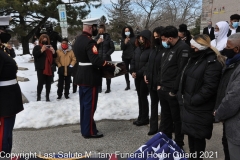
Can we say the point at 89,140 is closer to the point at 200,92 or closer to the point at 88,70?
the point at 88,70

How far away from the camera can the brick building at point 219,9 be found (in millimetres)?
15523

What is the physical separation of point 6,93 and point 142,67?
2.29 m

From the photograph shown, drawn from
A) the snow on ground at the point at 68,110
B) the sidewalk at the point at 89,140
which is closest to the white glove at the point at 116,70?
the sidewalk at the point at 89,140

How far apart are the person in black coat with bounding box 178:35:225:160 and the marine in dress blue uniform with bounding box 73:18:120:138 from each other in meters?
1.48

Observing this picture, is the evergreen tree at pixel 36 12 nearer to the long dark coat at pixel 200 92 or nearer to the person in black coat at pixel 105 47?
the person in black coat at pixel 105 47

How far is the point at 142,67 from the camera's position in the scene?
4.42m

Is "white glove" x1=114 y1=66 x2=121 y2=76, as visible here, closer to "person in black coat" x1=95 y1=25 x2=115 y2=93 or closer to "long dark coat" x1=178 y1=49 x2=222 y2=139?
"long dark coat" x1=178 y1=49 x2=222 y2=139

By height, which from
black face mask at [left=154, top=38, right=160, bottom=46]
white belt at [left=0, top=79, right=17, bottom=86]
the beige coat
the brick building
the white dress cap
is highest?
the brick building

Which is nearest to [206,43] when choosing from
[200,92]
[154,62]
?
[200,92]

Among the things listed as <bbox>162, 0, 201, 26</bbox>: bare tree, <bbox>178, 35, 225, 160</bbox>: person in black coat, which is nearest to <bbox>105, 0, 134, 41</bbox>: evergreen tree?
<bbox>162, 0, 201, 26</bbox>: bare tree

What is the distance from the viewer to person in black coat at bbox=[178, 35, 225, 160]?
2.77 meters

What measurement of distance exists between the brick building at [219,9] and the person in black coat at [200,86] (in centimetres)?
1420

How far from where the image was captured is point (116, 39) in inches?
1293

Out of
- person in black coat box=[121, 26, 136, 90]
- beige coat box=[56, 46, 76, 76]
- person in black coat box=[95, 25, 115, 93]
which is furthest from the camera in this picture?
person in black coat box=[95, 25, 115, 93]
